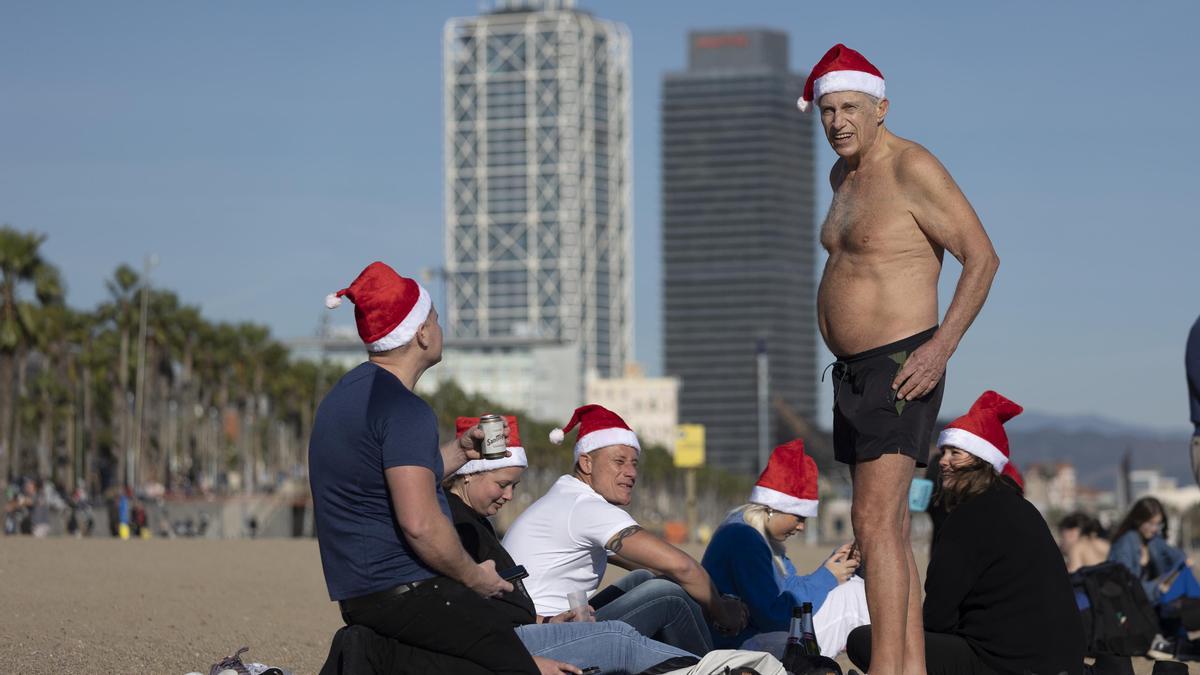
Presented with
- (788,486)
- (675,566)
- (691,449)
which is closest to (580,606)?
(675,566)

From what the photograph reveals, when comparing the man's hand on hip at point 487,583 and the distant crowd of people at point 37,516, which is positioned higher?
the man's hand on hip at point 487,583

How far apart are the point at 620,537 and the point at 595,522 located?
0.71ft

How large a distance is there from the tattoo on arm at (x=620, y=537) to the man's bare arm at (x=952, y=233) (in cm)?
152

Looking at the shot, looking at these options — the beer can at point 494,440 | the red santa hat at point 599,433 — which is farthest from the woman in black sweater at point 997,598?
the beer can at point 494,440

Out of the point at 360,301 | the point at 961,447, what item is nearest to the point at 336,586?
the point at 360,301

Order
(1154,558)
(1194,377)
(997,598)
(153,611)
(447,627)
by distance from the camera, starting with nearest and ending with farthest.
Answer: (447,627) → (997,598) → (1194,377) → (153,611) → (1154,558)

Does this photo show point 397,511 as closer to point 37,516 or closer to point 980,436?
point 980,436

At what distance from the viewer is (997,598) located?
694cm

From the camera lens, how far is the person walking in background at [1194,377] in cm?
775

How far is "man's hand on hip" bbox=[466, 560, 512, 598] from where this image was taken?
606cm

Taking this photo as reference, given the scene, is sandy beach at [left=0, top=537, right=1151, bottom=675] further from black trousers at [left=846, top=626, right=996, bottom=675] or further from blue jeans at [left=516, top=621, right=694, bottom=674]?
black trousers at [left=846, top=626, right=996, bottom=675]

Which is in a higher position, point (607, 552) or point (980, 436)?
point (980, 436)

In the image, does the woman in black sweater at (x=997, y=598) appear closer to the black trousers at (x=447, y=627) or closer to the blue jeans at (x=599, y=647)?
the blue jeans at (x=599, y=647)

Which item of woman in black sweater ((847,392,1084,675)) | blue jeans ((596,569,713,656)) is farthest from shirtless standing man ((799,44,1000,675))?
blue jeans ((596,569,713,656))
